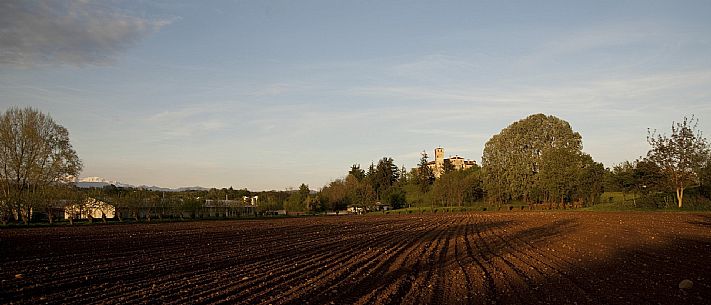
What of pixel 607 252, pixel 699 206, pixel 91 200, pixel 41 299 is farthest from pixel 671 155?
pixel 91 200

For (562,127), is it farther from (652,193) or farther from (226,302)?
(226,302)

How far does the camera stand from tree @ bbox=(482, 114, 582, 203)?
82.9m

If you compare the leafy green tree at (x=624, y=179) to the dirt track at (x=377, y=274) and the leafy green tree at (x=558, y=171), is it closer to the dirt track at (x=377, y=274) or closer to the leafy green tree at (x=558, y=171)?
the leafy green tree at (x=558, y=171)

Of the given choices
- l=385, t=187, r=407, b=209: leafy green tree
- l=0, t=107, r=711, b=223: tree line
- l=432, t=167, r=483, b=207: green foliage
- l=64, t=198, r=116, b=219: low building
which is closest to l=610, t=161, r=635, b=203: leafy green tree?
l=0, t=107, r=711, b=223: tree line

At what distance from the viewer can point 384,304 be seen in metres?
11.6

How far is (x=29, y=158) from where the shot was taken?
68188mm

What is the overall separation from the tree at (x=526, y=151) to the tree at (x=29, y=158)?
6274 centimetres

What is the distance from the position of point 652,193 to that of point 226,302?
68586 mm

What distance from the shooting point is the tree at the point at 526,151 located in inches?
3265

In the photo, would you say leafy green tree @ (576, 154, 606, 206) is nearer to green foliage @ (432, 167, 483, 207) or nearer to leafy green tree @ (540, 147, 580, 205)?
leafy green tree @ (540, 147, 580, 205)

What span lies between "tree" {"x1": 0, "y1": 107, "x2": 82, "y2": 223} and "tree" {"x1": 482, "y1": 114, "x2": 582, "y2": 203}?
62737 millimetres

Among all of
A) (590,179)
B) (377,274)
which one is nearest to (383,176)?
(590,179)

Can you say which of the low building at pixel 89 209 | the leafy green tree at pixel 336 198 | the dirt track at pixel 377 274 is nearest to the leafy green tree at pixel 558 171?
the dirt track at pixel 377 274

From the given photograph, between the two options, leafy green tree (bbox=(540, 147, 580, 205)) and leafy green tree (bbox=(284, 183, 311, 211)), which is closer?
leafy green tree (bbox=(540, 147, 580, 205))
